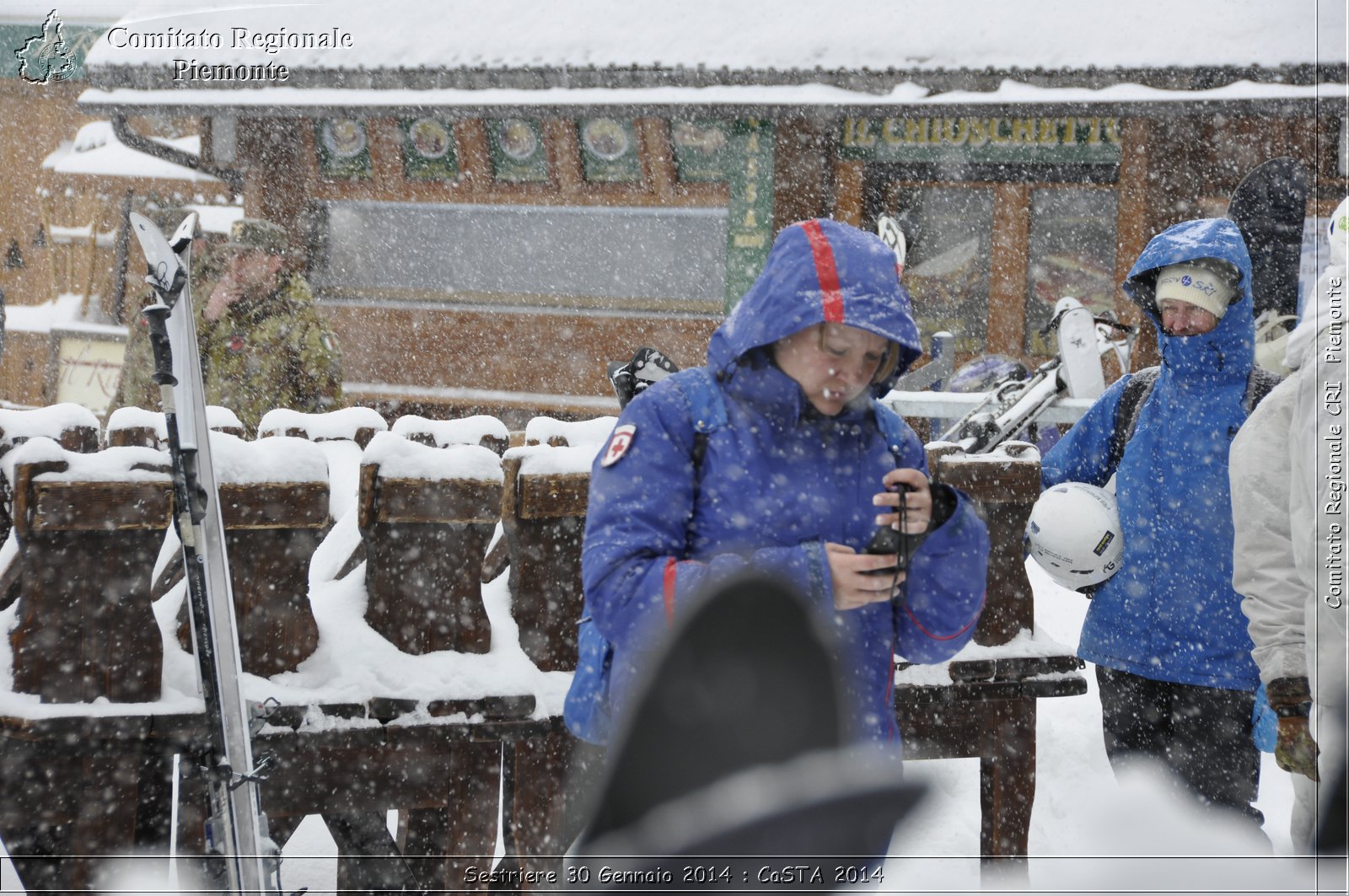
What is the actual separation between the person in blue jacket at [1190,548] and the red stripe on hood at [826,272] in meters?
1.41

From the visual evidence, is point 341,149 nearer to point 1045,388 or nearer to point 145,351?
point 145,351

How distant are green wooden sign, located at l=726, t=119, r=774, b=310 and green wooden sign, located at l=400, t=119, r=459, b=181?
290cm

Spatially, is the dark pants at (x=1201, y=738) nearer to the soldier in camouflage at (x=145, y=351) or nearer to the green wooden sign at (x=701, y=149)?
the soldier in camouflage at (x=145, y=351)

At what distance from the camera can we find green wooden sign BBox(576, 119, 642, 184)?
387 inches

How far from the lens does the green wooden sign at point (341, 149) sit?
10.5 m

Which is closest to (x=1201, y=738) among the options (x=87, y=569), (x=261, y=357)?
(x=87, y=569)

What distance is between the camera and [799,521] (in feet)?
5.62

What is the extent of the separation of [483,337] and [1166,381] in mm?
8343

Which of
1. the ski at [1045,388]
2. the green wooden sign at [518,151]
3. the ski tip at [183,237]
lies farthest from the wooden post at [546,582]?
the green wooden sign at [518,151]

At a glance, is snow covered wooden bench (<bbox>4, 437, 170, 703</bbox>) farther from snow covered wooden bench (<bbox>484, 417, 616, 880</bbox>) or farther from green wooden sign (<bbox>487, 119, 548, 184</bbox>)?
green wooden sign (<bbox>487, 119, 548, 184</bbox>)

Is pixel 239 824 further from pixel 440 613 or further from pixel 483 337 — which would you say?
pixel 483 337

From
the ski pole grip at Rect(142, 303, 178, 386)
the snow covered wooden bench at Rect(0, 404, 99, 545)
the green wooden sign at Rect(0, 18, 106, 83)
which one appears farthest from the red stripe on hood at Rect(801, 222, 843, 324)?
the green wooden sign at Rect(0, 18, 106, 83)

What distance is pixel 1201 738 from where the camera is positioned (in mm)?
2643

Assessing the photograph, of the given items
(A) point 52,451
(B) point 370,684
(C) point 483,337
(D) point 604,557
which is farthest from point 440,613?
(C) point 483,337
